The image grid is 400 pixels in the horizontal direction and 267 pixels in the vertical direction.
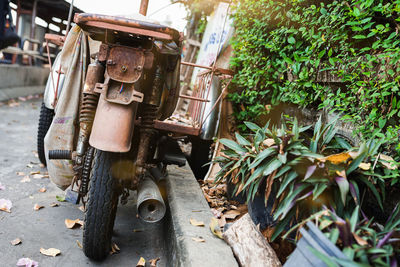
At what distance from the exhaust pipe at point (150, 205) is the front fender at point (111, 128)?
1.30 feet

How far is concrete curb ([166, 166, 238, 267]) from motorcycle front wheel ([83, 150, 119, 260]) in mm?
491

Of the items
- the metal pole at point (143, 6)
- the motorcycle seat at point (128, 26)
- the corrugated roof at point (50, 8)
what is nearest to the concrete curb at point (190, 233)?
the motorcycle seat at point (128, 26)

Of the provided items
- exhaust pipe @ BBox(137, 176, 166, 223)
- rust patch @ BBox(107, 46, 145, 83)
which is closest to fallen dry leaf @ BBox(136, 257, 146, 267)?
exhaust pipe @ BBox(137, 176, 166, 223)

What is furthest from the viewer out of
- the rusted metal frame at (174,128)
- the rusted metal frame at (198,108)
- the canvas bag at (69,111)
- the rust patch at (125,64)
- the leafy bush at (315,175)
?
the rusted metal frame at (198,108)

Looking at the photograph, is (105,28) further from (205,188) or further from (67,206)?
(205,188)

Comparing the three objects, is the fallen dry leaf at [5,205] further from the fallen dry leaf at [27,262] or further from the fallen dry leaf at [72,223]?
the fallen dry leaf at [27,262]

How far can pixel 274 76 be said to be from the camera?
3.20m

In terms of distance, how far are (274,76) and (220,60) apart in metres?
1.91

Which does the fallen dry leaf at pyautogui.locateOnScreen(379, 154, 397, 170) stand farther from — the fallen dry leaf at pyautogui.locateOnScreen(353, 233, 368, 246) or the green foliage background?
the fallen dry leaf at pyautogui.locateOnScreen(353, 233, 368, 246)

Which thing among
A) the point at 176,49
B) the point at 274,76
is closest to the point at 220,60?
the point at 274,76

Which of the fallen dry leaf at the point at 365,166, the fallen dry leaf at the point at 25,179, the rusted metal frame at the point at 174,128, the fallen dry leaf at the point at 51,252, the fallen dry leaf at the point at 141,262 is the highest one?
the fallen dry leaf at the point at 365,166

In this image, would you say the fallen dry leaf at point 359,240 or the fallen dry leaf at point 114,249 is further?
the fallen dry leaf at point 114,249

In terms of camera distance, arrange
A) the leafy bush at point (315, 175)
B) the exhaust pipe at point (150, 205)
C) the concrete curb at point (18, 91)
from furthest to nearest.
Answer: the concrete curb at point (18, 91) < the exhaust pipe at point (150, 205) < the leafy bush at point (315, 175)

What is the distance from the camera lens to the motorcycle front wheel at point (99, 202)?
2027 mm
